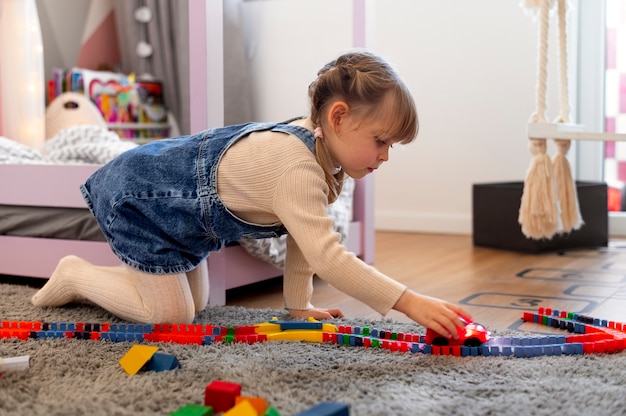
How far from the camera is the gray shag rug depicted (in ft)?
2.76

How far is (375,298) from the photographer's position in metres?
1.05

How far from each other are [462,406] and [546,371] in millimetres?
184

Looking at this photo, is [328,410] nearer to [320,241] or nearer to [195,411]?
[195,411]

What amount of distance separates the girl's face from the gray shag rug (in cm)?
28

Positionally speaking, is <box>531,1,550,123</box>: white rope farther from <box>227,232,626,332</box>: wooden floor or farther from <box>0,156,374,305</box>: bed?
<box>0,156,374,305</box>: bed

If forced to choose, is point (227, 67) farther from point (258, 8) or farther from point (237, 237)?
point (237, 237)

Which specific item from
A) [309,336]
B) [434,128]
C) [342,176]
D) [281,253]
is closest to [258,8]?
[434,128]

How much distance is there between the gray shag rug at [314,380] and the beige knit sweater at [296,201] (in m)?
0.11

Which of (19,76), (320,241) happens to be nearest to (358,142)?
(320,241)

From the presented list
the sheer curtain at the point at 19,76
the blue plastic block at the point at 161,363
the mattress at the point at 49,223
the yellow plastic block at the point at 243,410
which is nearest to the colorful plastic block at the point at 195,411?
the yellow plastic block at the point at 243,410

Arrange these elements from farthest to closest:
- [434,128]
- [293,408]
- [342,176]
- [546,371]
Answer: [434,128] < [342,176] < [546,371] < [293,408]

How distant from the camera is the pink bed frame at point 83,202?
144cm

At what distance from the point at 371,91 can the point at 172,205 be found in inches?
14.9

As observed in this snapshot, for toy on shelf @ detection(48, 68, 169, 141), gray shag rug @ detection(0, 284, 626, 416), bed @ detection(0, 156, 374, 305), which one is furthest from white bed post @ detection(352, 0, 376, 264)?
toy on shelf @ detection(48, 68, 169, 141)
